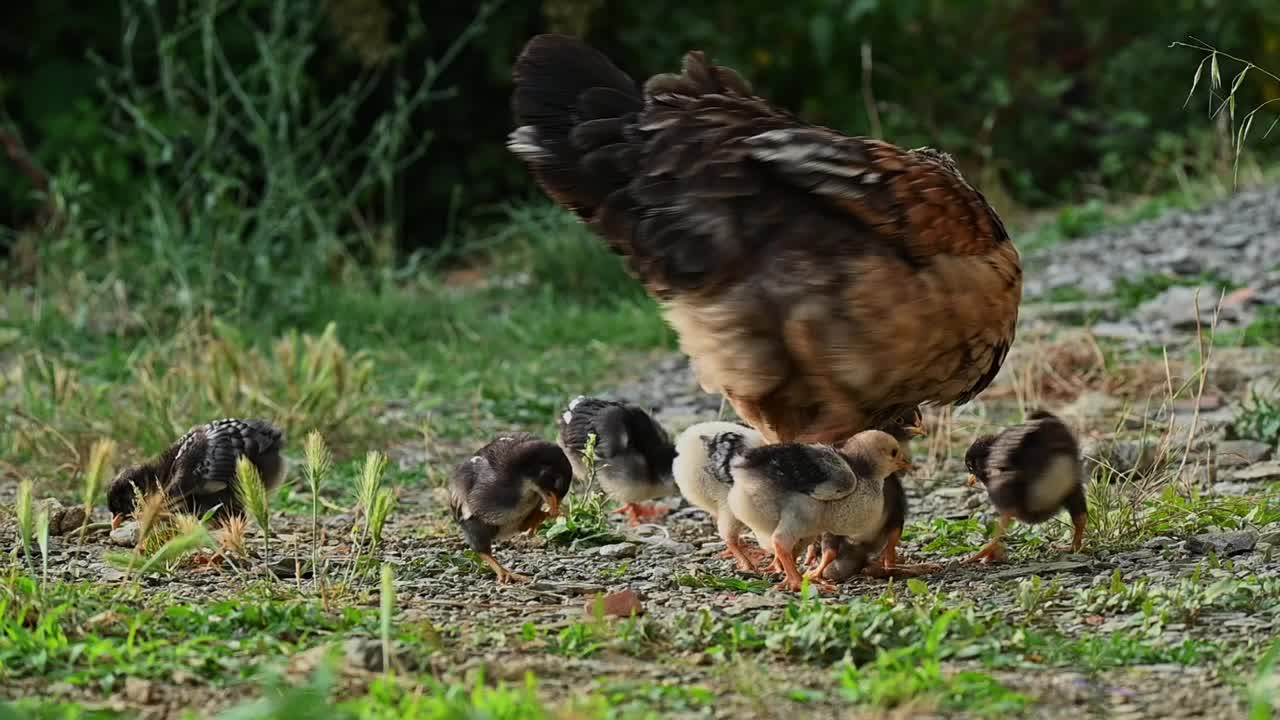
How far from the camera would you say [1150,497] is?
5.24 m

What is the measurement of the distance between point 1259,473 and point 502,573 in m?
2.81

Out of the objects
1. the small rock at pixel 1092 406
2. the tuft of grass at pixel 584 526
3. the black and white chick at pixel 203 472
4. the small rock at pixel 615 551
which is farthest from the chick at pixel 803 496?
the small rock at pixel 1092 406

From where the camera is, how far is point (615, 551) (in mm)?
5152

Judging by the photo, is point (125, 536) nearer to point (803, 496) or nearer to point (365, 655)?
point (365, 655)

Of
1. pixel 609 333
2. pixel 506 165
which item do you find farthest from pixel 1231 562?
pixel 506 165

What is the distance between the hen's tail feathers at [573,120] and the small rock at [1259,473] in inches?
100

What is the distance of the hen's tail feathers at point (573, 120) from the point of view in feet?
16.1

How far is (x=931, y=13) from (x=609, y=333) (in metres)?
7.51

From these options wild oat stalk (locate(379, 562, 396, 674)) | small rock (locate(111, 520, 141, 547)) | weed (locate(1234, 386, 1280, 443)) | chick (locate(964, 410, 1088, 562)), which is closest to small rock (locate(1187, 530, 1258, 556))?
chick (locate(964, 410, 1088, 562))

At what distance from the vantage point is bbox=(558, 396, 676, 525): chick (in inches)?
224

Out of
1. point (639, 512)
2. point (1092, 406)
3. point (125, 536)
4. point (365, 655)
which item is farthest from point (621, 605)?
point (1092, 406)

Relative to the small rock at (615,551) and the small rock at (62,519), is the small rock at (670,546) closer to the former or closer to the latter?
the small rock at (615,551)

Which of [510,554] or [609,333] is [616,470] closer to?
[510,554]

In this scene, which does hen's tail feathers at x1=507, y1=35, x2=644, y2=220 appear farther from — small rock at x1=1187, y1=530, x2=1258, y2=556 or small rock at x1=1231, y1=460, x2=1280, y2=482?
small rock at x1=1231, y1=460, x2=1280, y2=482
